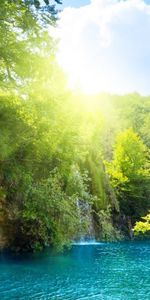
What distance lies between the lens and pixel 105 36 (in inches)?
170

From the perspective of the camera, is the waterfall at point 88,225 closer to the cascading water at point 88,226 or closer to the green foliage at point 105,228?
the cascading water at point 88,226

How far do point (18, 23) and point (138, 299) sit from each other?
27.2 feet

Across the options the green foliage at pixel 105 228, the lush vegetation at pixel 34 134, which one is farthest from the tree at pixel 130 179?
the lush vegetation at pixel 34 134

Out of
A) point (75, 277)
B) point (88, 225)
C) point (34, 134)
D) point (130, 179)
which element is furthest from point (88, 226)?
point (34, 134)

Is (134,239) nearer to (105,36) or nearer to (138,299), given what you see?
(138,299)

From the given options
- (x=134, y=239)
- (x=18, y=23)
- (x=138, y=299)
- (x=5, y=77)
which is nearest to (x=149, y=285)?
(x=138, y=299)

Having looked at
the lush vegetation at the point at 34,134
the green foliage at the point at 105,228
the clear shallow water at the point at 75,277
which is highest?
the lush vegetation at the point at 34,134

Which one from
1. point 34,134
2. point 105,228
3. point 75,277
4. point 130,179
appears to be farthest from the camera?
point 130,179

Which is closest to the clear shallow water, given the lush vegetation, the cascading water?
the lush vegetation

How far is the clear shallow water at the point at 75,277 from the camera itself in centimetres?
1015

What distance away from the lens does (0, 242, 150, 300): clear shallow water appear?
33.3 feet

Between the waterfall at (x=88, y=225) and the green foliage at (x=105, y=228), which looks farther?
the green foliage at (x=105, y=228)

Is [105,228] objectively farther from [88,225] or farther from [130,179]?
[130,179]

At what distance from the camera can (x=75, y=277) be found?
495 inches
